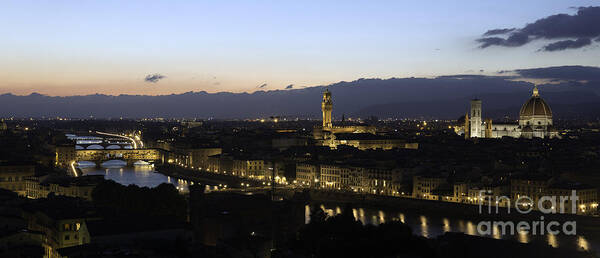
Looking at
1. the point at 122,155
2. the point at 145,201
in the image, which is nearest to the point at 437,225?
the point at 145,201

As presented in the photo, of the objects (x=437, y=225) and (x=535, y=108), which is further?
(x=535, y=108)

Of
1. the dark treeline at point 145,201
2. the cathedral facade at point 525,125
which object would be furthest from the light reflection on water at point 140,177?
the cathedral facade at point 525,125

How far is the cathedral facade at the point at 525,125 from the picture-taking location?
52094 millimetres

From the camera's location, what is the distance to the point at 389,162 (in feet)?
104

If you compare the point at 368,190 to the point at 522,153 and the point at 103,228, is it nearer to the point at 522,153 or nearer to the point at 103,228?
the point at 522,153

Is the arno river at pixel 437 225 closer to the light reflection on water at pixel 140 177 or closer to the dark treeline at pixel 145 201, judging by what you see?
the light reflection on water at pixel 140 177

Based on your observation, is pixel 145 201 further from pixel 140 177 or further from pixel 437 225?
pixel 140 177

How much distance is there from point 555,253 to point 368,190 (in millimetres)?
15364

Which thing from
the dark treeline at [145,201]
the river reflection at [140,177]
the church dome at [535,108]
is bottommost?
the river reflection at [140,177]

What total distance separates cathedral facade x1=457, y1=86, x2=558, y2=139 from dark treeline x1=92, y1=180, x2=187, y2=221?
3905 centimetres

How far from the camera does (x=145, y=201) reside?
17047 mm

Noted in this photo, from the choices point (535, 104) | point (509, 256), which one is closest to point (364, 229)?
point (509, 256)

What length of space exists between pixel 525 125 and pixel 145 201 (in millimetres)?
41299

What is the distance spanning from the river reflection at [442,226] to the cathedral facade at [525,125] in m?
30.7
